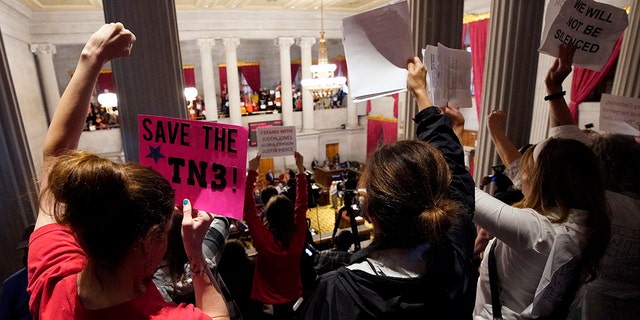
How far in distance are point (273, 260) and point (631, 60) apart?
4655 millimetres

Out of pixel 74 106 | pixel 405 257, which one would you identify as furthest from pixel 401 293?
pixel 74 106

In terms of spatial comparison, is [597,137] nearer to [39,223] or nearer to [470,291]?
[470,291]

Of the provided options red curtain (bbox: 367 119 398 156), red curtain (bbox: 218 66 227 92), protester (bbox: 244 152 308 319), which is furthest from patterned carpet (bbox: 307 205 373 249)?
red curtain (bbox: 218 66 227 92)

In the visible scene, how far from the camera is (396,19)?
5.62 feet

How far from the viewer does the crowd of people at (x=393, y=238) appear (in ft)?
2.74

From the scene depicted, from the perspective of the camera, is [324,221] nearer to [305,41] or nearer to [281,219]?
[281,219]

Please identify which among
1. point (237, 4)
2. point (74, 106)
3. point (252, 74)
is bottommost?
point (74, 106)

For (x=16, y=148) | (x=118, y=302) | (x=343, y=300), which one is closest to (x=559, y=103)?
(x=343, y=300)

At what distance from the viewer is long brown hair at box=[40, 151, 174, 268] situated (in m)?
0.79

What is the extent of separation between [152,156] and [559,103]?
2.55 metres

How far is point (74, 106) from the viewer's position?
1.06 meters

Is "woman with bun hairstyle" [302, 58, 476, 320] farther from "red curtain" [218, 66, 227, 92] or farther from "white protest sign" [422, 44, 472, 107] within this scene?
"red curtain" [218, 66, 227, 92]

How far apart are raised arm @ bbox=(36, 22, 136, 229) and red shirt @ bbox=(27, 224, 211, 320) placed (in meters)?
0.08

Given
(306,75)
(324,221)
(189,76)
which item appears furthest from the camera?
(189,76)
